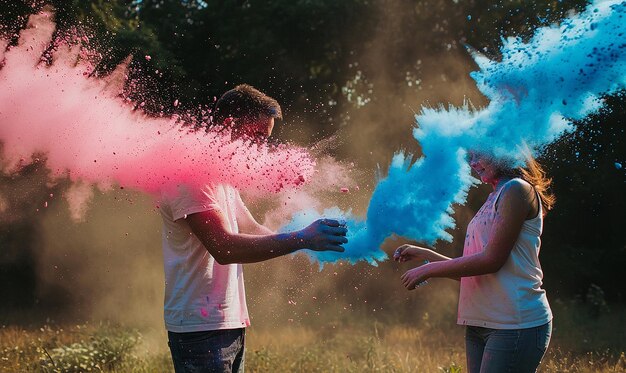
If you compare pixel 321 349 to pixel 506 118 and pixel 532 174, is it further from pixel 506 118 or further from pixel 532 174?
pixel 532 174

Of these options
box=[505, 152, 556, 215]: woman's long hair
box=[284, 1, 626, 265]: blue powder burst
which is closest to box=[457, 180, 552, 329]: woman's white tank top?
box=[505, 152, 556, 215]: woman's long hair

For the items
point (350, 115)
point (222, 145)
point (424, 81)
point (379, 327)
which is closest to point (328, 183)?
point (222, 145)

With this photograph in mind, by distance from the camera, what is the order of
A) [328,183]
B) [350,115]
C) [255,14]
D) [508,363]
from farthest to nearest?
[255,14] → [350,115] → [328,183] → [508,363]

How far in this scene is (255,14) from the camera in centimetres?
1204

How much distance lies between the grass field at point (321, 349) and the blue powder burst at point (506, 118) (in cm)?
249

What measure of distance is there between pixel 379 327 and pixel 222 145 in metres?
5.79

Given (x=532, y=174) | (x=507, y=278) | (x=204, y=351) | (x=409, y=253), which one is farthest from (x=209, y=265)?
(x=532, y=174)

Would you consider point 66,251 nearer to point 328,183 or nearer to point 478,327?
point 328,183

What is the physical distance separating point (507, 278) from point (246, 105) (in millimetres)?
1528

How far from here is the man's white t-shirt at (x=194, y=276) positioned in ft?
10.5

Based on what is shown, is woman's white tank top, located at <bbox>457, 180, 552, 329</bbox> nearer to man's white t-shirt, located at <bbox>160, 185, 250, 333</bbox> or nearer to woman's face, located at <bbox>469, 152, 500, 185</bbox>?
woman's face, located at <bbox>469, 152, 500, 185</bbox>

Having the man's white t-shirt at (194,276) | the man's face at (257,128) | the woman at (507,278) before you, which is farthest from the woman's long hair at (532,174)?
the man's white t-shirt at (194,276)

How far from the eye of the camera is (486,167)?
3521 mm

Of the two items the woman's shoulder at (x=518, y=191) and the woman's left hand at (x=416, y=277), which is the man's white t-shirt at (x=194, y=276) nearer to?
the woman's left hand at (x=416, y=277)
